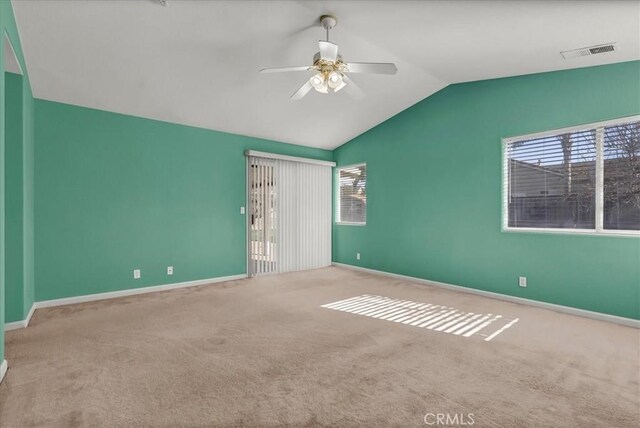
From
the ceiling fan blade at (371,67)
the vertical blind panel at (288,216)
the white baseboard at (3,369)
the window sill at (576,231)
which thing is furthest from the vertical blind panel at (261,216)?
the window sill at (576,231)

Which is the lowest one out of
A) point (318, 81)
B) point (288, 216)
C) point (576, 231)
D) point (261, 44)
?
point (576, 231)

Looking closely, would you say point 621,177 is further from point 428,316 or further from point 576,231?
point 428,316

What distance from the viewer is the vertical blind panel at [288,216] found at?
5.98 metres

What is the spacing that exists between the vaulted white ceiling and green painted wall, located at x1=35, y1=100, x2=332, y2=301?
1.27 feet

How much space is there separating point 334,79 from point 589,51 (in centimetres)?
263

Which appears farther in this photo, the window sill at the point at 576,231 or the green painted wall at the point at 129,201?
the green painted wall at the point at 129,201

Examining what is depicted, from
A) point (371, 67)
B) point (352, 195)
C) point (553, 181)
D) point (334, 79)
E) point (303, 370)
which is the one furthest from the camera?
point (352, 195)

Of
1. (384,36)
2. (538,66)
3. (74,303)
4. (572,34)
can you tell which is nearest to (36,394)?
(74,303)

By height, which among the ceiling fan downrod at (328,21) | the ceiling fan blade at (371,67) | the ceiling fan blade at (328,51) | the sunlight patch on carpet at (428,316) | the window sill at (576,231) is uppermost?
the ceiling fan downrod at (328,21)

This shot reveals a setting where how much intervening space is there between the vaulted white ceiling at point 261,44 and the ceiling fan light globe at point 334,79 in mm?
559

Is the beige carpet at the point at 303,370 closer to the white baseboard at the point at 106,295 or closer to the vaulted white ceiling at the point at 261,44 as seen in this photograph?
the white baseboard at the point at 106,295

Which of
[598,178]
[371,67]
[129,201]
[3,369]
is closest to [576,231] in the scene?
[598,178]

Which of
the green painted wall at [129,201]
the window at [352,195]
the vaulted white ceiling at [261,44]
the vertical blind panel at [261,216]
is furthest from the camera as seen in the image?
the window at [352,195]

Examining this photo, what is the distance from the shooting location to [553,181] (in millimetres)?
4117
